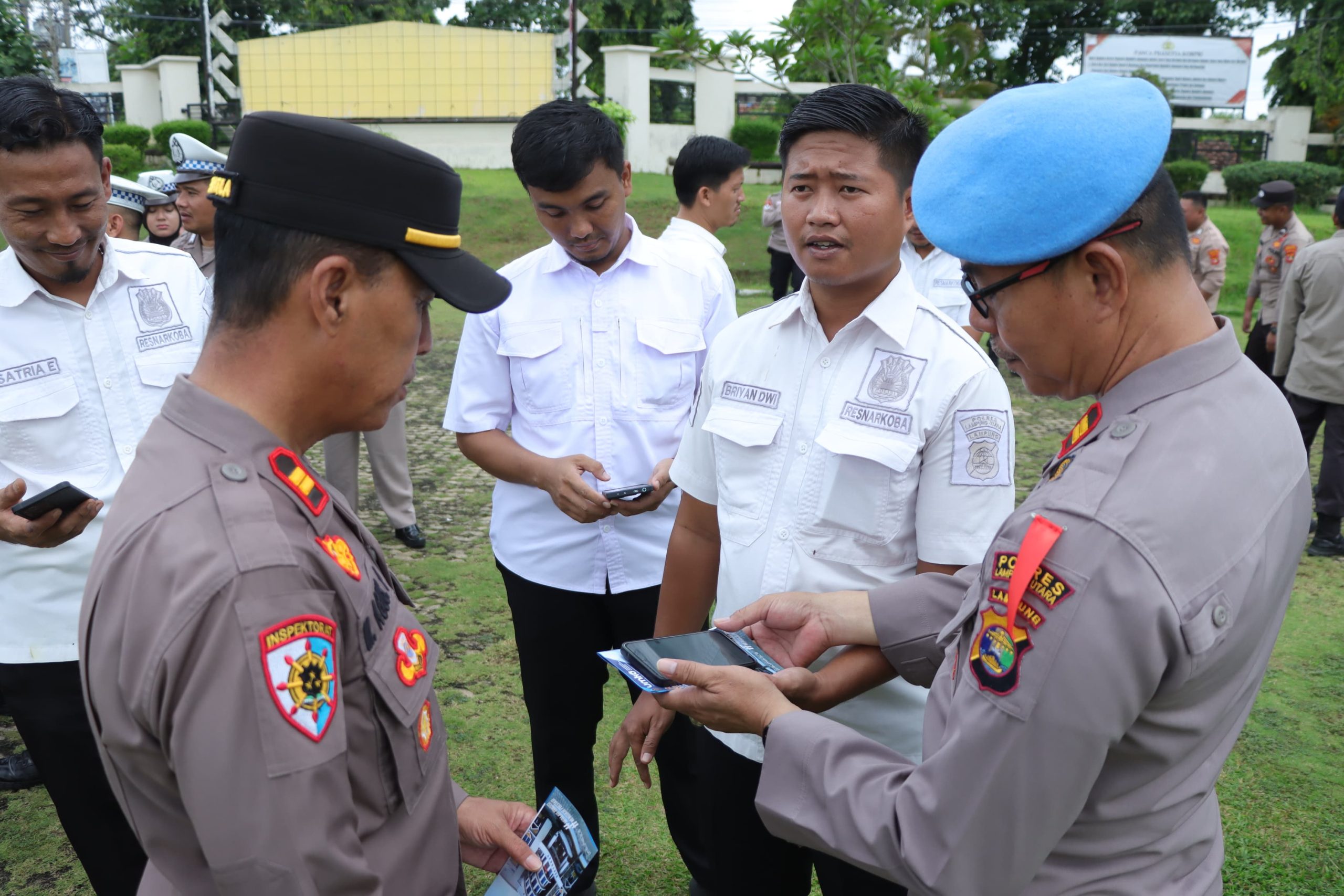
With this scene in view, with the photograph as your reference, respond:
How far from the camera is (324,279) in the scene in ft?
4.28

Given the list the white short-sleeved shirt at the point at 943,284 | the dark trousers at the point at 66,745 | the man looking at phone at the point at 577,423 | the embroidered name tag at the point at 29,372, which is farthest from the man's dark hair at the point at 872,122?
the white short-sleeved shirt at the point at 943,284

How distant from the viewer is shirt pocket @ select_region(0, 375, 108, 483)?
244 centimetres

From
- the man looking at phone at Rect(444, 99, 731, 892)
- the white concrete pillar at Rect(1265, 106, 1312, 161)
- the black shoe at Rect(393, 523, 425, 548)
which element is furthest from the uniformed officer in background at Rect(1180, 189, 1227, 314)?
the white concrete pillar at Rect(1265, 106, 1312, 161)

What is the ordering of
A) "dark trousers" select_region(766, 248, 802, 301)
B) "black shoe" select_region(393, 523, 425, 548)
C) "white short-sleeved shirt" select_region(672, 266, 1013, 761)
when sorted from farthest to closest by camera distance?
1. "dark trousers" select_region(766, 248, 802, 301)
2. "black shoe" select_region(393, 523, 425, 548)
3. "white short-sleeved shirt" select_region(672, 266, 1013, 761)

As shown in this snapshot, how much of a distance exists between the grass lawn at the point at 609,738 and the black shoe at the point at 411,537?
0.07m

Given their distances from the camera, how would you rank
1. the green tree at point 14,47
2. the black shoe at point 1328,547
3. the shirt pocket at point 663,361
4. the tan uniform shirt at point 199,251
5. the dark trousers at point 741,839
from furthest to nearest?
the green tree at point 14,47
the black shoe at point 1328,547
the tan uniform shirt at point 199,251
the shirt pocket at point 663,361
the dark trousers at point 741,839

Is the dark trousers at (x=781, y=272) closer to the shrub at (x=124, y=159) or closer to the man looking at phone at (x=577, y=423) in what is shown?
the man looking at phone at (x=577, y=423)

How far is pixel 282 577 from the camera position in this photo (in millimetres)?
1201

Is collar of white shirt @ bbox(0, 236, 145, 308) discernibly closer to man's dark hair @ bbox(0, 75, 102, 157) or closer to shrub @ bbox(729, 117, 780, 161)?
man's dark hair @ bbox(0, 75, 102, 157)

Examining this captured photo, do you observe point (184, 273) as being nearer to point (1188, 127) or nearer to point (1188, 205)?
point (1188, 205)

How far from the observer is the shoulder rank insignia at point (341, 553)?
1.33m

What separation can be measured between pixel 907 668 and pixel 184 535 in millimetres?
1371

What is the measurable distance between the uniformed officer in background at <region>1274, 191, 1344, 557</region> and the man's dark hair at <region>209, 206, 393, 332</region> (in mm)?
6534

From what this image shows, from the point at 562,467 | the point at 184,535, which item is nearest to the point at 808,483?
the point at 562,467
